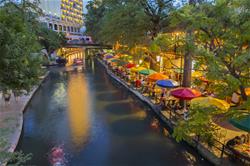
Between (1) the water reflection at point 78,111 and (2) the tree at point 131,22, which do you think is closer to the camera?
(1) the water reflection at point 78,111

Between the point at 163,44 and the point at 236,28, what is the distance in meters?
2.48

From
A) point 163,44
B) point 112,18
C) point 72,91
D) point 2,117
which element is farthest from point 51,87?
point 163,44

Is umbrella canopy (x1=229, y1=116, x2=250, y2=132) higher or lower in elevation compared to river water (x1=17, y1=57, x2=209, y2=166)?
higher

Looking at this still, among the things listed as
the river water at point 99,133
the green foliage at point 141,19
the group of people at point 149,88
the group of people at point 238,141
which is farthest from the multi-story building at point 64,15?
the group of people at point 238,141

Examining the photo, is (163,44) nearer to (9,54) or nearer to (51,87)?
(9,54)

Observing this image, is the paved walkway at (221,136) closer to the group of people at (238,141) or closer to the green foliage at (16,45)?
the group of people at (238,141)

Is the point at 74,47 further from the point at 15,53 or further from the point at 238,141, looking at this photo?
the point at 238,141

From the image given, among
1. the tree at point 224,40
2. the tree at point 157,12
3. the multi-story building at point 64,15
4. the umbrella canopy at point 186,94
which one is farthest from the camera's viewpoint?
the multi-story building at point 64,15

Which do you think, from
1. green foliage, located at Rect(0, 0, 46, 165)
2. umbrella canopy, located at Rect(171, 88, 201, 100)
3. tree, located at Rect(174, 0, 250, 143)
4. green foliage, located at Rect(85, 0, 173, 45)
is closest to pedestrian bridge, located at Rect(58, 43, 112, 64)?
green foliage, located at Rect(85, 0, 173, 45)

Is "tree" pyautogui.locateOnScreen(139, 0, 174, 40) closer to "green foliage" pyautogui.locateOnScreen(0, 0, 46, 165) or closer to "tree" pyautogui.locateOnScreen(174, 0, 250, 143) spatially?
"green foliage" pyautogui.locateOnScreen(0, 0, 46, 165)

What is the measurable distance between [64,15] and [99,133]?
424 feet

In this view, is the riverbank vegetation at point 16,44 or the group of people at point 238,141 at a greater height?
the riverbank vegetation at point 16,44

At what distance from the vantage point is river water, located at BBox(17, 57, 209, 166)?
11.1 metres

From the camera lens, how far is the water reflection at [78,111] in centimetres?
1361
